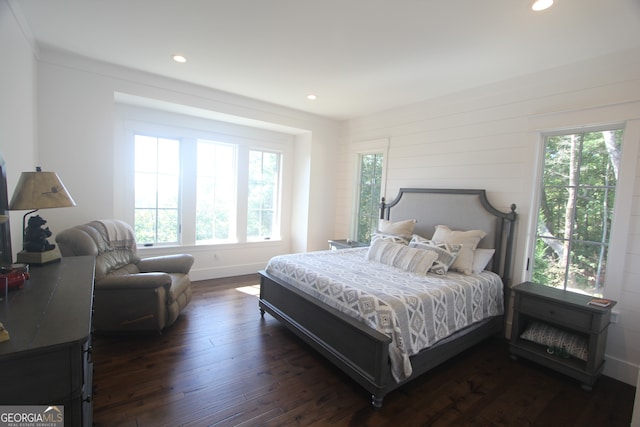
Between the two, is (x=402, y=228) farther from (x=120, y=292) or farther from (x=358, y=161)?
(x=120, y=292)

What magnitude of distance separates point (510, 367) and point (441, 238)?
1303 mm

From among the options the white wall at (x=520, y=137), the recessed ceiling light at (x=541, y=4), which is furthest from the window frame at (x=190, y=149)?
the recessed ceiling light at (x=541, y=4)

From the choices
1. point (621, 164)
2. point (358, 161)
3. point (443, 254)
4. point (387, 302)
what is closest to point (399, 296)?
point (387, 302)

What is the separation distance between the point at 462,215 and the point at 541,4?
2.02m

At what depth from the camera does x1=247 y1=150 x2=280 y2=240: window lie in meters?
5.05

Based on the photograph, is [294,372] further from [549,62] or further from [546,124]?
[549,62]

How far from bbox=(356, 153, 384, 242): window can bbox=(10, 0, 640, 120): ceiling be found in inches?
57.1

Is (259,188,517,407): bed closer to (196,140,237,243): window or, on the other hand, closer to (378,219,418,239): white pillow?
(378,219,418,239): white pillow

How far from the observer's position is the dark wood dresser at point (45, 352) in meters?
0.97

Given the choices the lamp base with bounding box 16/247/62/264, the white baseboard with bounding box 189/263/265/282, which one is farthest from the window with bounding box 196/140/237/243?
the lamp base with bounding box 16/247/62/264

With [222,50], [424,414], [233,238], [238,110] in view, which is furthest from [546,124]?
[233,238]

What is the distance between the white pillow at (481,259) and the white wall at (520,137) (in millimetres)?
292

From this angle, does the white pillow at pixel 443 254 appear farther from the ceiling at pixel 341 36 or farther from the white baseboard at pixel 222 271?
the white baseboard at pixel 222 271

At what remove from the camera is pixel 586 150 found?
2.67 metres
